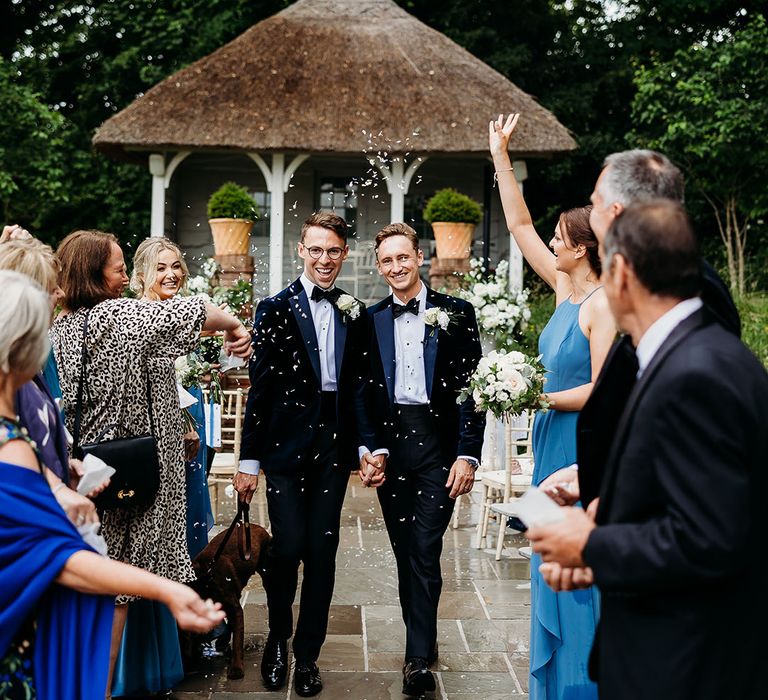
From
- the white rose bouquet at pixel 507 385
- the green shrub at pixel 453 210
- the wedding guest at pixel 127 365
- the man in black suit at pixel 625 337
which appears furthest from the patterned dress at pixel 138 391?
the green shrub at pixel 453 210

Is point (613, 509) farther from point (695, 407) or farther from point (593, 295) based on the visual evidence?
point (593, 295)

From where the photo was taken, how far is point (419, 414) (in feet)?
16.0

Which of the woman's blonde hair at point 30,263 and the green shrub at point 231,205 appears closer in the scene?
the woman's blonde hair at point 30,263

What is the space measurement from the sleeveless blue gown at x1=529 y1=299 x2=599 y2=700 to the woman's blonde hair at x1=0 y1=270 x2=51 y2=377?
2.31m

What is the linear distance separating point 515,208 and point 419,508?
5.26 feet

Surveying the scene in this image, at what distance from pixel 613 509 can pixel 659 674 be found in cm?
37

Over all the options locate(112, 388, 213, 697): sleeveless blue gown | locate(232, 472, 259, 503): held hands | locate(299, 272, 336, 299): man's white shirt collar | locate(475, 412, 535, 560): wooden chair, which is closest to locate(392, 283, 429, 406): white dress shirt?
locate(299, 272, 336, 299): man's white shirt collar

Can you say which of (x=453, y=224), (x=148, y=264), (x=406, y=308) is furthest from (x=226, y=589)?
(x=453, y=224)

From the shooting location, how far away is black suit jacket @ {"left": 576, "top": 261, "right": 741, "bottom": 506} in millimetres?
2537

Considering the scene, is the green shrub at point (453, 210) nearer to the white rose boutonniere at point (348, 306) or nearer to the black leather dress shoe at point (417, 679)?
the white rose boutonniere at point (348, 306)

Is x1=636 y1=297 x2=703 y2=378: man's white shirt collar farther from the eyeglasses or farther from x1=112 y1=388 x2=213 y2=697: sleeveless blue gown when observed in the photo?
x1=112 y1=388 x2=213 y2=697: sleeveless blue gown

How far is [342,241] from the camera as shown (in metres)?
4.86

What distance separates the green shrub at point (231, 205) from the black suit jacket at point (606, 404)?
12.2 m

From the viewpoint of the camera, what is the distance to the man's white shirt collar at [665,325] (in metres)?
2.19
